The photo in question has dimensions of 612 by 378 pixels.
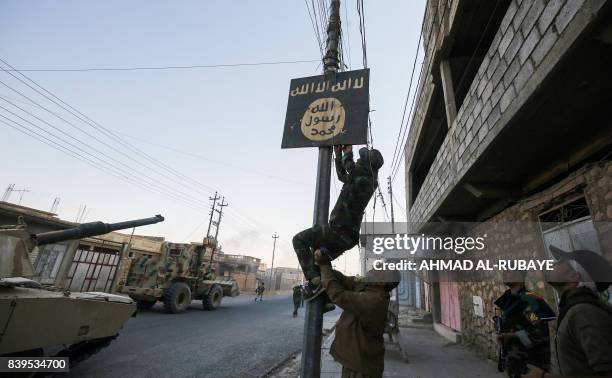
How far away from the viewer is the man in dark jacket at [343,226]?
2332 millimetres

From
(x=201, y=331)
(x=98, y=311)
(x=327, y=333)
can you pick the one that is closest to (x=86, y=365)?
(x=98, y=311)

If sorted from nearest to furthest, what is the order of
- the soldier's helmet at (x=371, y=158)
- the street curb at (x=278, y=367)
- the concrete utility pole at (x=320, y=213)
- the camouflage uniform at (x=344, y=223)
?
the concrete utility pole at (x=320, y=213)
the camouflage uniform at (x=344, y=223)
the soldier's helmet at (x=371, y=158)
the street curb at (x=278, y=367)

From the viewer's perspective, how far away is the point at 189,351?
235 inches

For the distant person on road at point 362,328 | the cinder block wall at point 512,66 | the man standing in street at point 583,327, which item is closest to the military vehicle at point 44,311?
the distant person on road at point 362,328

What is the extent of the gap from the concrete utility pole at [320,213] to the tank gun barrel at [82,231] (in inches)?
206

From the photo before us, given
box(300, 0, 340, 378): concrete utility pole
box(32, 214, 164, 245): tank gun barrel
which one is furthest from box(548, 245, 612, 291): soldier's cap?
box(32, 214, 164, 245): tank gun barrel

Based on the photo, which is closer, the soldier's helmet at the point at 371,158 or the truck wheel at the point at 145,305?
the soldier's helmet at the point at 371,158

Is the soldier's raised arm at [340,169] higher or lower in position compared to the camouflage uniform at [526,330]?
higher

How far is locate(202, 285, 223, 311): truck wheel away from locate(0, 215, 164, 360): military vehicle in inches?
356

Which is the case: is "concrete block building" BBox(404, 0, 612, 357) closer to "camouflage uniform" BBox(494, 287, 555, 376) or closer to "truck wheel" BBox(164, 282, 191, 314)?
"camouflage uniform" BBox(494, 287, 555, 376)

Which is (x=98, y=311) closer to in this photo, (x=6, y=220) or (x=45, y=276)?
(x=6, y=220)

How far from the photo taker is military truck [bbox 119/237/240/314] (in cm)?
1141

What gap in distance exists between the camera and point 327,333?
897 cm

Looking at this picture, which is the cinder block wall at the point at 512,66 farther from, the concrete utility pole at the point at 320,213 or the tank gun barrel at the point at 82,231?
the tank gun barrel at the point at 82,231
